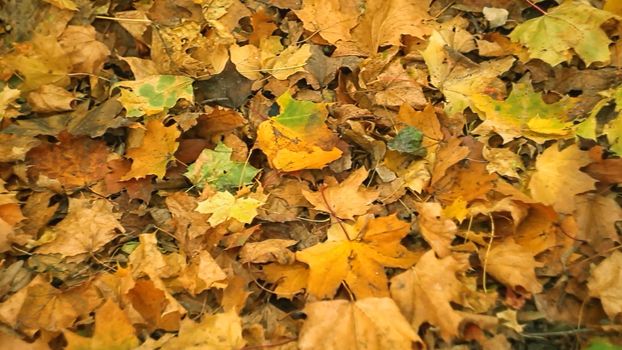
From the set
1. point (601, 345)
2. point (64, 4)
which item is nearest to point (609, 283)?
point (601, 345)

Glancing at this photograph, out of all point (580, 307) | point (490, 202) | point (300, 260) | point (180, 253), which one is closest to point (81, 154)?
point (180, 253)

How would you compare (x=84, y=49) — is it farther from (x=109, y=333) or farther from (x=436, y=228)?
(x=436, y=228)

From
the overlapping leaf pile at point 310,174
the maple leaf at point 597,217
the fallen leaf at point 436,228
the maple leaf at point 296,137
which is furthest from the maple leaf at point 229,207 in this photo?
the maple leaf at point 597,217

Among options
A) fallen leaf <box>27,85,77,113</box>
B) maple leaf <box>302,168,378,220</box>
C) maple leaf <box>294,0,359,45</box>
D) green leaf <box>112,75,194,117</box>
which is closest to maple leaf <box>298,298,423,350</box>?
maple leaf <box>302,168,378,220</box>

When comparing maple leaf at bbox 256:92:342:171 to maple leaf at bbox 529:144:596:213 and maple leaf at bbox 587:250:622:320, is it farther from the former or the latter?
maple leaf at bbox 587:250:622:320

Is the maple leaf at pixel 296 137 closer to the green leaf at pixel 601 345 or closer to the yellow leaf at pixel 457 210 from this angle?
the yellow leaf at pixel 457 210

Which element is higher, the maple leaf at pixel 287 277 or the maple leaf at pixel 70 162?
the maple leaf at pixel 70 162
